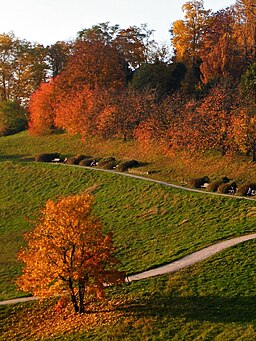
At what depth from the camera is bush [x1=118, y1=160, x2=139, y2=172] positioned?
5700cm

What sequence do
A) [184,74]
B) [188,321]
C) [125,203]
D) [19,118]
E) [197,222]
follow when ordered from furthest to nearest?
[19,118] < [184,74] < [125,203] < [197,222] < [188,321]

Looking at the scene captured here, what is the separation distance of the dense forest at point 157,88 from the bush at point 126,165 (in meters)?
4.39

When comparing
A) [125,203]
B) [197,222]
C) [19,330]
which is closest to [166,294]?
[19,330]

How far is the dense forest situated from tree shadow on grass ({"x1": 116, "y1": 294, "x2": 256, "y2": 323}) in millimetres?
27613

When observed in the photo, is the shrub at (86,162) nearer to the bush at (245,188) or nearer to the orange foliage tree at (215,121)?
the orange foliage tree at (215,121)

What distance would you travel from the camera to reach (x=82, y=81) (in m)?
77.9

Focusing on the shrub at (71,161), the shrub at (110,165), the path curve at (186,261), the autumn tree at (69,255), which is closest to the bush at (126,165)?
the shrub at (110,165)

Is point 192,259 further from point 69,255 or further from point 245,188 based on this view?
point 245,188

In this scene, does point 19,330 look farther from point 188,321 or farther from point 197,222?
point 197,222

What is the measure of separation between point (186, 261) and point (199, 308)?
6070 mm

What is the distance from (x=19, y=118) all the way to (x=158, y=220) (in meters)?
53.7

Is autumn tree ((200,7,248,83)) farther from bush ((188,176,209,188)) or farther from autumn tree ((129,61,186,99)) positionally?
bush ((188,176,209,188))

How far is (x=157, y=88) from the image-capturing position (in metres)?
72.1

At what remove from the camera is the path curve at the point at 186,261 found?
3069 centimetres
